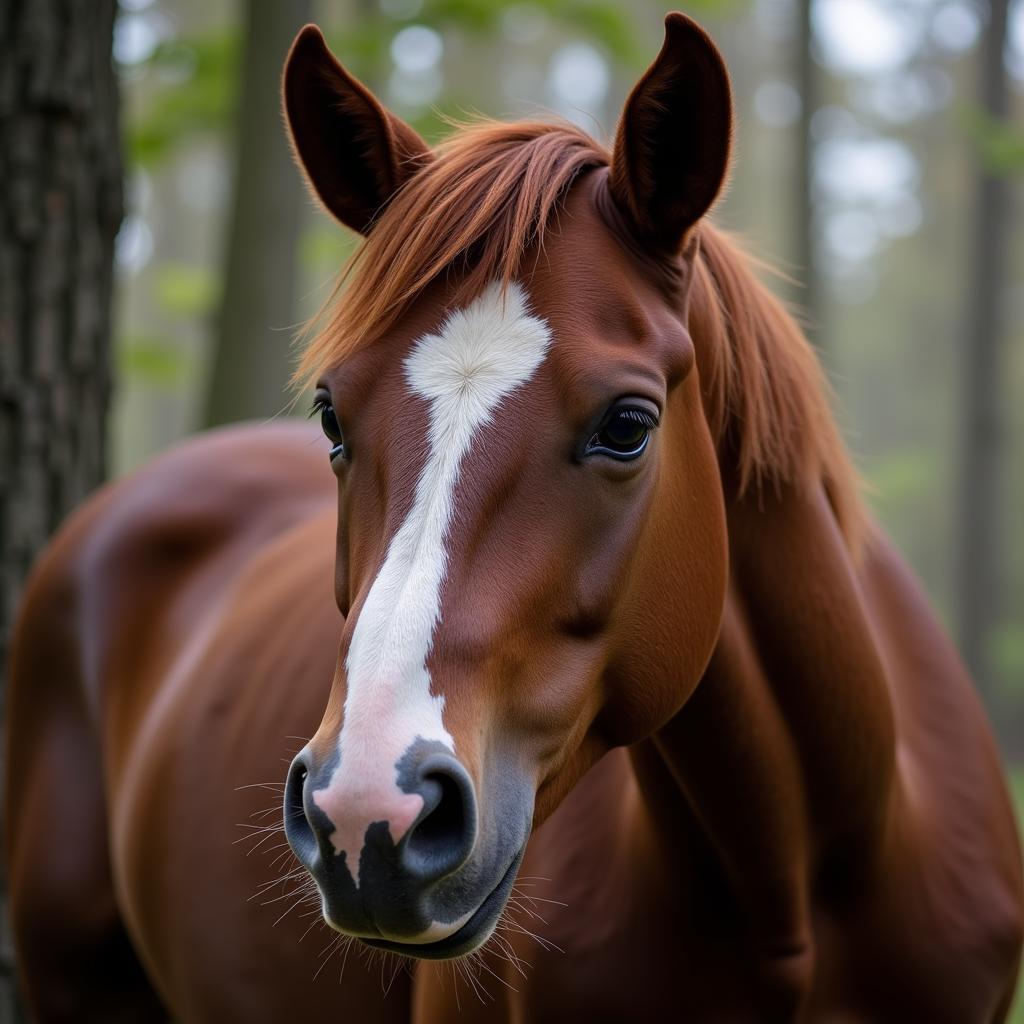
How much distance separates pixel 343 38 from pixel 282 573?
4.43 metres

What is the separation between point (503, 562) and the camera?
145 centimetres

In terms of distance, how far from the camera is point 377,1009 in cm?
233

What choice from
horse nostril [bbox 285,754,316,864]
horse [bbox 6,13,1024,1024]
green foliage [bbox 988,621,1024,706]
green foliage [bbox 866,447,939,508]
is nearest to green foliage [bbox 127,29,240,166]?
horse [bbox 6,13,1024,1024]

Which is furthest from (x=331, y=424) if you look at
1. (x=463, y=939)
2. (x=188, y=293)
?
(x=188, y=293)

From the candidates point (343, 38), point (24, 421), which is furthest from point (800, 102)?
point (24, 421)

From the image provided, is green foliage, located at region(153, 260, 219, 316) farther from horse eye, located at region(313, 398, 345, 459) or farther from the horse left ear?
the horse left ear

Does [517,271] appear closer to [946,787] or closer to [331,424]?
[331,424]

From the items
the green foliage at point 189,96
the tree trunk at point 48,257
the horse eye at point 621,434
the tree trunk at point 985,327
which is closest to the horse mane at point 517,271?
the horse eye at point 621,434

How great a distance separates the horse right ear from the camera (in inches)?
72.4

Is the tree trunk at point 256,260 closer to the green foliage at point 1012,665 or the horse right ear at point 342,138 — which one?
the horse right ear at point 342,138

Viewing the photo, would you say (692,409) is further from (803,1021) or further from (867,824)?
(803,1021)

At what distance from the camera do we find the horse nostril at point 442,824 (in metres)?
1.27

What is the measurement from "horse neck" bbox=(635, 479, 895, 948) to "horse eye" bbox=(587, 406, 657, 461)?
41cm

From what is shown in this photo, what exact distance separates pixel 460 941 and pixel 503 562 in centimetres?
47
